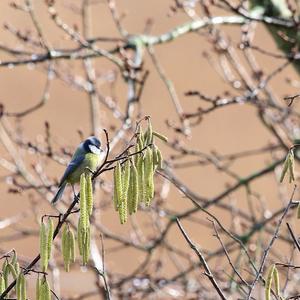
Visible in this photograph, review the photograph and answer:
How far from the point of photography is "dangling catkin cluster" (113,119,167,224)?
190 cm

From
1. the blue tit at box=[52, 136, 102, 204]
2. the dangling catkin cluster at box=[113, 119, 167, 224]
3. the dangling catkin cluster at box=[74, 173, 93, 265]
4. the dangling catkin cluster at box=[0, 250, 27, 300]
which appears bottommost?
the dangling catkin cluster at box=[0, 250, 27, 300]

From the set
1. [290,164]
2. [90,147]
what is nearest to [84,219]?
[290,164]

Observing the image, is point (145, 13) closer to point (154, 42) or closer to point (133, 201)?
point (154, 42)

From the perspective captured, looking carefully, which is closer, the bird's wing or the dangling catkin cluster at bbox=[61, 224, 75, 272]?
the dangling catkin cluster at bbox=[61, 224, 75, 272]

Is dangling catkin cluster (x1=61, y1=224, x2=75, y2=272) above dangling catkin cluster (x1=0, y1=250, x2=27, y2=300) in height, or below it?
above

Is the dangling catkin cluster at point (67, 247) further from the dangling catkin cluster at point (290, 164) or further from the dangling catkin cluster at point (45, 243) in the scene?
the dangling catkin cluster at point (290, 164)

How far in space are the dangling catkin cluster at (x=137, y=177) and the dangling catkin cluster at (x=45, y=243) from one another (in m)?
0.15

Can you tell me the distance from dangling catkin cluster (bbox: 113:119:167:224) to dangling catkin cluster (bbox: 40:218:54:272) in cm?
15

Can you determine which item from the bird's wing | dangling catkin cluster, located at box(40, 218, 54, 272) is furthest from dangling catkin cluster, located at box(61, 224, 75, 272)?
the bird's wing

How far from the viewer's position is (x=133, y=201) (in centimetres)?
192

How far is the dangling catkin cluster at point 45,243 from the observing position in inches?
71.3

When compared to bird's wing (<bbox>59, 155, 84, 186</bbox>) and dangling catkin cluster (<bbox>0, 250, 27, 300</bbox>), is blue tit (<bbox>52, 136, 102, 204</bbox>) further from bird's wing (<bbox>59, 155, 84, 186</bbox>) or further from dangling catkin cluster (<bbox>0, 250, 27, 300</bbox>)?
dangling catkin cluster (<bbox>0, 250, 27, 300</bbox>)

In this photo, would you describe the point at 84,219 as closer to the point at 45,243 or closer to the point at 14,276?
the point at 45,243

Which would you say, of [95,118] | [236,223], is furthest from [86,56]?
[236,223]
